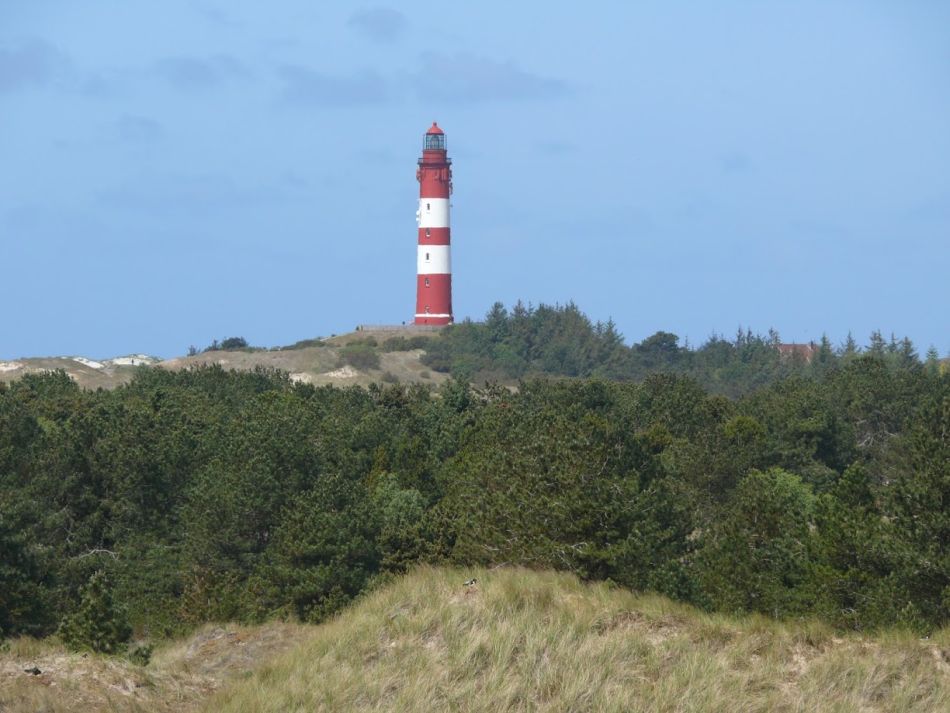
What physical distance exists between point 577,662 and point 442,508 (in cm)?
3056

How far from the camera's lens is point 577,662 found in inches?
1061

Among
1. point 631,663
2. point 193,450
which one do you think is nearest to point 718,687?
point 631,663

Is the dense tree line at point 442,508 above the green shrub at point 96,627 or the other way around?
above

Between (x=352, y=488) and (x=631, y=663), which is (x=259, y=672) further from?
(x=352, y=488)

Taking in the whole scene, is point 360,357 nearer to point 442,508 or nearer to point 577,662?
point 442,508

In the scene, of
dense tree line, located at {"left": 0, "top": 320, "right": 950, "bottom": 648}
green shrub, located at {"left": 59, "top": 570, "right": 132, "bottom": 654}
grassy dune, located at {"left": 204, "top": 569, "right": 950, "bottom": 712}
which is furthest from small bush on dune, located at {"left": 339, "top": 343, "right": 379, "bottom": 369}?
grassy dune, located at {"left": 204, "top": 569, "right": 950, "bottom": 712}

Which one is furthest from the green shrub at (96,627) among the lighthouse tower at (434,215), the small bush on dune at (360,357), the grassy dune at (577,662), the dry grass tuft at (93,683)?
the small bush on dune at (360,357)

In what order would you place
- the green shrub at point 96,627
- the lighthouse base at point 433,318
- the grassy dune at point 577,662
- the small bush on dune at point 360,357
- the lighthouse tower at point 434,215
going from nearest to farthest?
the grassy dune at point 577,662 < the green shrub at point 96,627 < the lighthouse tower at point 434,215 < the small bush on dune at point 360,357 < the lighthouse base at point 433,318

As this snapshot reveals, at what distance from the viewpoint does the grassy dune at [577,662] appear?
25797 millimetres

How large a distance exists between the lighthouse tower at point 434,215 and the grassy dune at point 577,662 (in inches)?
4596

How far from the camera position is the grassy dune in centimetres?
2580

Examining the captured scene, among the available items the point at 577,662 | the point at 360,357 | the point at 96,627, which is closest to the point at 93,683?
the point at 577,662

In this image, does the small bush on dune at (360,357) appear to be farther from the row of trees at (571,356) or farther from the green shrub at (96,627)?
the green shrub at (96,627)

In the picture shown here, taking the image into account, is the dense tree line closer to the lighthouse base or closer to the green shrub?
the green shrub
